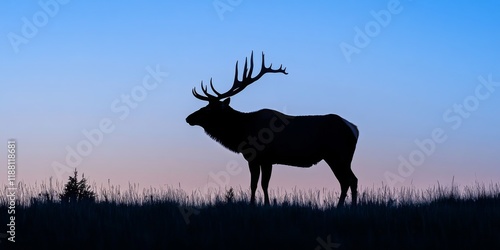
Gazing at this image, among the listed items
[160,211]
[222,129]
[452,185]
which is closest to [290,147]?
[222,129]

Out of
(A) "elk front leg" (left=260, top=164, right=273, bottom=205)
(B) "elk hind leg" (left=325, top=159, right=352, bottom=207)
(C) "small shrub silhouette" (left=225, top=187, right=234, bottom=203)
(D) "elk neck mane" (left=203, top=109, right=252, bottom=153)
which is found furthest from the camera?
(D) "elk neck mane" (left=203, top=109, right=252, bottom=153)

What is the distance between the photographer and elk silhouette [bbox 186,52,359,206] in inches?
592

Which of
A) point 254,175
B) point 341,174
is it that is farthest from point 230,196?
point 341,174

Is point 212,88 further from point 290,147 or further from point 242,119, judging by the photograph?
point 290,147

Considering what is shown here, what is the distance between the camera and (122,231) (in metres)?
9.67

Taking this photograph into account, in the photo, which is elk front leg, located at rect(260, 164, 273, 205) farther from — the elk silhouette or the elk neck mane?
the elk neck mane

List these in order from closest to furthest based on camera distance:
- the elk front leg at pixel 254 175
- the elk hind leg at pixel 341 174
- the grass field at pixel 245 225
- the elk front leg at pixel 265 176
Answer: the grass field at pixel 245 225 → the elk front leg at pixel 265 176 → the elk front leg at pixel 254 175 → the elk hind leg at pixel 341 174

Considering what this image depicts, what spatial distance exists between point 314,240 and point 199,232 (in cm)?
149

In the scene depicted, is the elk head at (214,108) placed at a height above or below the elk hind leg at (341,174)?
above

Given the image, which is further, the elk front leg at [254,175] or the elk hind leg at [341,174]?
the elk hind leg at [341,174]

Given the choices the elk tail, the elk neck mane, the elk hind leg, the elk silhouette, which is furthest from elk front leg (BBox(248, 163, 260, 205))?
the elk tail

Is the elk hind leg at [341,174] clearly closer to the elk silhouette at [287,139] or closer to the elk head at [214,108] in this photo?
the elk silhouette at [287,139]

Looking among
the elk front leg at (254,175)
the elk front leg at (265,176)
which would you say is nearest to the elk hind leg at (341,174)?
the elk front leg at (265,176)

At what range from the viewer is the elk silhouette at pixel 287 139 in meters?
15.0
